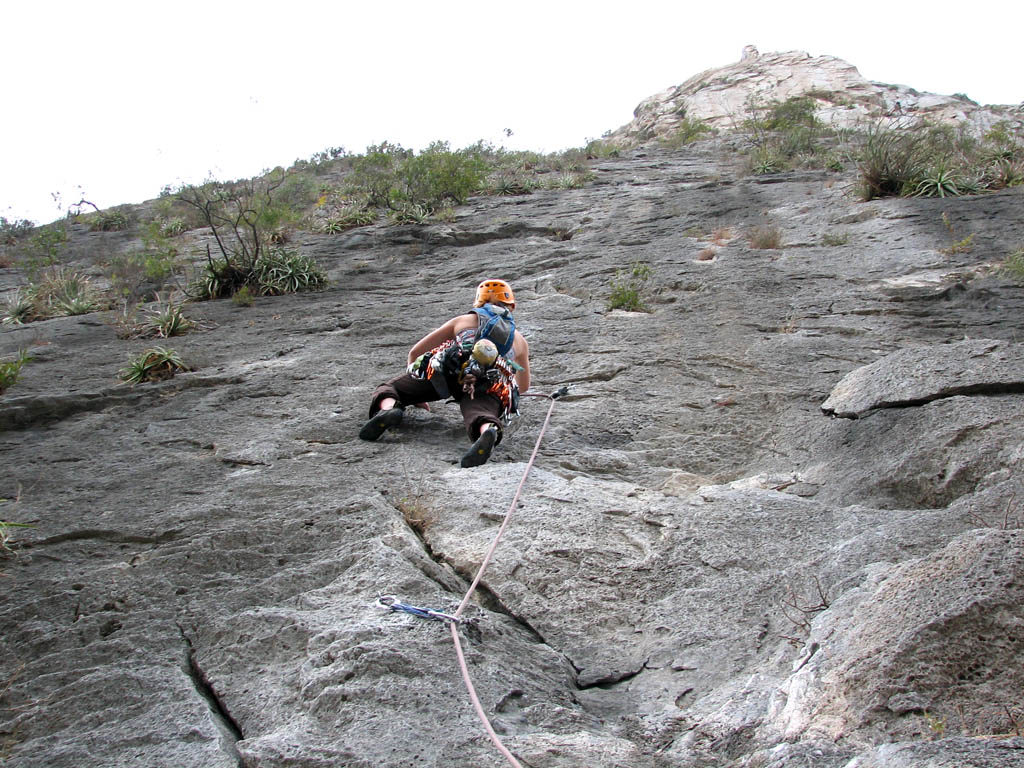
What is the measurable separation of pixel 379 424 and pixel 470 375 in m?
0.69

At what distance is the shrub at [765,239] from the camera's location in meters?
8.41

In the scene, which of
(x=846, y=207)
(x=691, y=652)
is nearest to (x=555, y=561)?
(x=691, y=652)

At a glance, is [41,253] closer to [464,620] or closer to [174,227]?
[174,227]

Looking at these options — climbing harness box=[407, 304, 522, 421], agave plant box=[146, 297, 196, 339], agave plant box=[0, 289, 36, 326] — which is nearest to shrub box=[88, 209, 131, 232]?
agave plant box=[0, 289, 36, 326]

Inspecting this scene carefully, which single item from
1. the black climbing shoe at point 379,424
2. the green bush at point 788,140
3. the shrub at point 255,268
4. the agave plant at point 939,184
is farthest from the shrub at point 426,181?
the black climbing shoe at point 379,424

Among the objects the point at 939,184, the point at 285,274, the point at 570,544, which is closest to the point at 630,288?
the point at 939,184

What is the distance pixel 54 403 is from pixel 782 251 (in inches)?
288

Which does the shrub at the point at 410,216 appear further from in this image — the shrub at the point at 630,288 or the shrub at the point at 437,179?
the shrub at the point at 630,288

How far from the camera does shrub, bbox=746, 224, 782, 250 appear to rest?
27.6 feet

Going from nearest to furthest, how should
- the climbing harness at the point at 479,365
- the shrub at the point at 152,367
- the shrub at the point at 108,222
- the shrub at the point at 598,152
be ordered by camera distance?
the climbing harness at the point at 479,365, the shrub at the point at 152,367, the shrub at the point at 108,222, the shrub at the point at 598,152

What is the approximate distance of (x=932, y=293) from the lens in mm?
6355

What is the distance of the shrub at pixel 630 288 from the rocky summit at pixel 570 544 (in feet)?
0.98

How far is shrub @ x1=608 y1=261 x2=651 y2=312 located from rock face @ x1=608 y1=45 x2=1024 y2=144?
42.3ft

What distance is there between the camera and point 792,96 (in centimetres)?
2172
